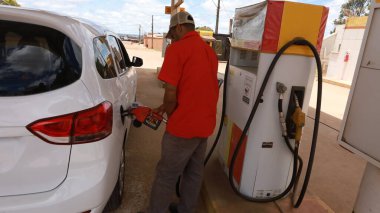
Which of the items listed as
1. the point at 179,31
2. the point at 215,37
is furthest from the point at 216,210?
the point at 215,37

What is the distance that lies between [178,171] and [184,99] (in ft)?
2.07

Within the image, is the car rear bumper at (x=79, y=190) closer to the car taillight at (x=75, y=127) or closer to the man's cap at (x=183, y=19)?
the car taillight at (x=75, y=127)

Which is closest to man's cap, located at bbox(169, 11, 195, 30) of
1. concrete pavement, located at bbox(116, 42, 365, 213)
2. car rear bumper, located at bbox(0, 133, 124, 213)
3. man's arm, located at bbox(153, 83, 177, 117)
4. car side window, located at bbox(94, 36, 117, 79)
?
man's arm, located at bbox(153, 83, 177, 117)

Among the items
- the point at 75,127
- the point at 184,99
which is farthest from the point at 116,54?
the point at 75,127

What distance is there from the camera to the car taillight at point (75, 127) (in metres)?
1.74

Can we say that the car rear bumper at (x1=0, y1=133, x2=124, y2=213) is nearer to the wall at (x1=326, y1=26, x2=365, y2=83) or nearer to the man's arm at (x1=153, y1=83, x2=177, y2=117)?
the man's arm at (x1=153, y1=83, x2=177, y2=117)

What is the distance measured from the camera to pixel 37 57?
6.22 ft

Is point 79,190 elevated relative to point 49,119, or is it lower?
lower

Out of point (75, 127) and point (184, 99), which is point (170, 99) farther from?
point (75, 127)

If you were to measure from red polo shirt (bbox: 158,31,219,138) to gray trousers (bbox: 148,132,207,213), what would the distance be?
0.11 m

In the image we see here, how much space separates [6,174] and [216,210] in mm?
1828

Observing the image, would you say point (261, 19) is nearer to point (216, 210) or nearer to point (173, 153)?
point (173, 153)

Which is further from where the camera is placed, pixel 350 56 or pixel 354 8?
pixel 354 8

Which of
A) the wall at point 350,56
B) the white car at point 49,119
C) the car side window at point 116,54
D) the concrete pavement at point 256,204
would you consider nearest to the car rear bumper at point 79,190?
the white car at point 49,119
